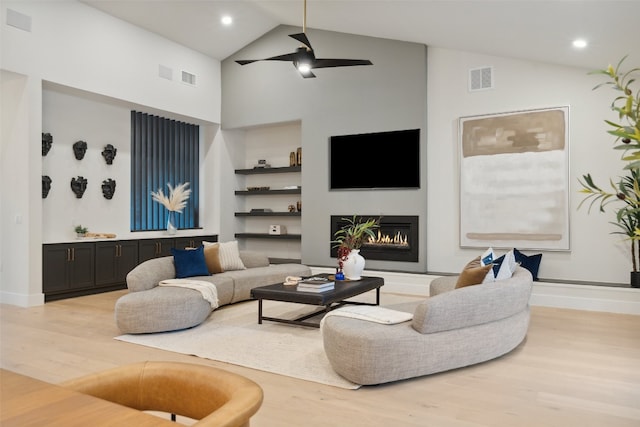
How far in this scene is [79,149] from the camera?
686 cm

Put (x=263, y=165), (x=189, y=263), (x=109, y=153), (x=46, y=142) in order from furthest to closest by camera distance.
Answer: (x=263, y=165) < (x=109, y=153) < (x=46, y=142) < (x=189, y=263)

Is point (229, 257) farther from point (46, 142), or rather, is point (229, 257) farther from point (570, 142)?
point (570, 142)

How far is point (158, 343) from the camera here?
13.7 ft

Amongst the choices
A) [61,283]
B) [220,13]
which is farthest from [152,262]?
[220,13]

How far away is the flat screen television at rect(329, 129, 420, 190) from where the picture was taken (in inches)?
278

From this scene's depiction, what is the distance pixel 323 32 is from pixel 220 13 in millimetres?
1688

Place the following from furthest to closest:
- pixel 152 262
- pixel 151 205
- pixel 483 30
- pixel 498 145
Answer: pixel 151 205
pixel 498 145
pixel 483 30
pixel 152 262

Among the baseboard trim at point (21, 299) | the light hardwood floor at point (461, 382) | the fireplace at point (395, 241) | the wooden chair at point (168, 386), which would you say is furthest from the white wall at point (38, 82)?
the wooden chair at point (168, 386)

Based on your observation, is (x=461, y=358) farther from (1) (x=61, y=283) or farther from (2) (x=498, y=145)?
(1) (x=61, y=283)

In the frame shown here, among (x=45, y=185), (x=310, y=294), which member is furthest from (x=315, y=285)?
(x=45, y=185)

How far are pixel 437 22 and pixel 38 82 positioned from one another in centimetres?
504

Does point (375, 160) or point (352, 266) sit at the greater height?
point (375, 160)

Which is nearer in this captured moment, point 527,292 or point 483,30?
point 527,292

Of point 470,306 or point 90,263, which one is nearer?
point 470,306
